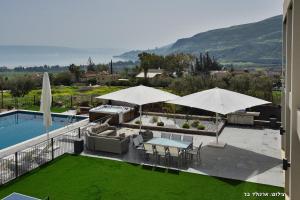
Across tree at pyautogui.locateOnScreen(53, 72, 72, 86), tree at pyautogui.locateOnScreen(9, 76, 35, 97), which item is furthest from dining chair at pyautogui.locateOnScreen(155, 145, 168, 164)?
tree at pyautogui.locateOnScreen(53, 72, 72, 86)

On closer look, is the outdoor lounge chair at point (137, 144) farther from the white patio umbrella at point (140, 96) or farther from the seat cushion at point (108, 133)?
the white patio umbrella at point (140, 96)

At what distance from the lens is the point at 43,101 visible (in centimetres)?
1402

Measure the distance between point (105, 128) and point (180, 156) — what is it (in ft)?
16.3

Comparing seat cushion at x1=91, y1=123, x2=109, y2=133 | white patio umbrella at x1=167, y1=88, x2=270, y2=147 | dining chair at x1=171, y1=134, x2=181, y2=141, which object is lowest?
dining chair at x1=171, y1=134, x2=181, y2=141

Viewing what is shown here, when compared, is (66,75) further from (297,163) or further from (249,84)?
(297,163)

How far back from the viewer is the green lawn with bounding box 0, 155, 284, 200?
946cm

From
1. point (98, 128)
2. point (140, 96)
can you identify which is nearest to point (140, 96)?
point (140, 96)

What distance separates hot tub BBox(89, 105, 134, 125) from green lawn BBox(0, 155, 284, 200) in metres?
6.75

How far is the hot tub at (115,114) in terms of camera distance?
1855cm

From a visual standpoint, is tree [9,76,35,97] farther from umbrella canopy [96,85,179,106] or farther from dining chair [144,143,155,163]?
dining chair [144,143,155,163]

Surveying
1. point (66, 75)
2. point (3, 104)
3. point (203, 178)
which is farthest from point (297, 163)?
point (66, 75)

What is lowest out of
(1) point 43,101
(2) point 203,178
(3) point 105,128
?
(2) point 203,178

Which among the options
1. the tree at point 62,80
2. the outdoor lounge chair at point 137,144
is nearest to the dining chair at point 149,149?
the outdoor lounge chair at point 137,144

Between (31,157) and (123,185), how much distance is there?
467 centimetres
